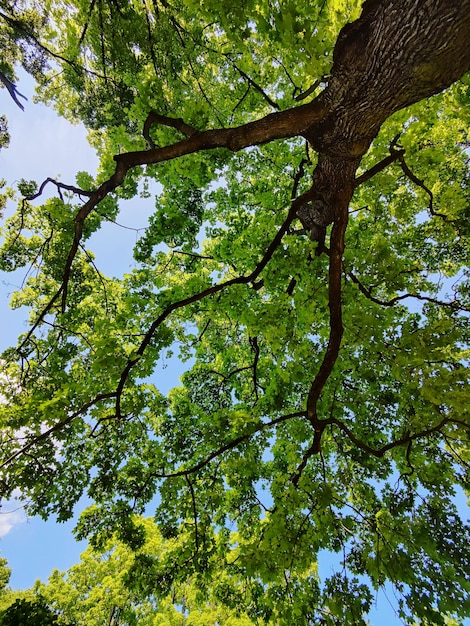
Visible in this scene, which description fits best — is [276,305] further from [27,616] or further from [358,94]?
[27,616]

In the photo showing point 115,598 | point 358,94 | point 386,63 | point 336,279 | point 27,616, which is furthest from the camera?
point 115,598

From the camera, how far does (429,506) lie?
5520 mm

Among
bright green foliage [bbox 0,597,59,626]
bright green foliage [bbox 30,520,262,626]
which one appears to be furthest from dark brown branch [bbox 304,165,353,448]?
bright green foliage [bbox 30,520,262,626]

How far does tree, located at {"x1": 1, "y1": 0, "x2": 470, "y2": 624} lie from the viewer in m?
3.36

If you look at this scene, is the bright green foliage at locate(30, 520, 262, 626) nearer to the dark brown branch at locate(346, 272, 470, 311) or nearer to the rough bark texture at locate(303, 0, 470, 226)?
the dark brown branch at locate(346, 272, 470, 311)

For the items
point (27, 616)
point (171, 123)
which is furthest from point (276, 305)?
point (27, 616)

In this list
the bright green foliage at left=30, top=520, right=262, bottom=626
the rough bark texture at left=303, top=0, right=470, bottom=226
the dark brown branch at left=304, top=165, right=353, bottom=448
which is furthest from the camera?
the bright green foliage at left=30, top=520, right=262, bottom=626

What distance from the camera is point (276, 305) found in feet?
18.0

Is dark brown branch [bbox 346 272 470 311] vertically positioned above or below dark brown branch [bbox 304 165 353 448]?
above

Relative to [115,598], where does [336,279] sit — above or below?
above

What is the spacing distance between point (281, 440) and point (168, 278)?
5.12m

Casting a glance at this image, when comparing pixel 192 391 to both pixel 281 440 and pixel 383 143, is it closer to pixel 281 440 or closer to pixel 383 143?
pixel 281 440

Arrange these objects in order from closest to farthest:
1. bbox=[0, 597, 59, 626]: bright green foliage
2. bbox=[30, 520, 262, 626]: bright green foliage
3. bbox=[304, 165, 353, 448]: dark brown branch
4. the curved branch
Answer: bbox=[0, 597, 59, 626]: bright green foliage < bbox=[304, 165, 353, 448]: dark brown branch < the curved branch < bbox=[30, 520, 262, 626]: bright green foliage

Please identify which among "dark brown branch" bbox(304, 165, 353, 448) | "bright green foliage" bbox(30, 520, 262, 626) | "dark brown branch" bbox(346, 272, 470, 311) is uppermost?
"dark brown branch" bbox(346, 272, 470, 311)
